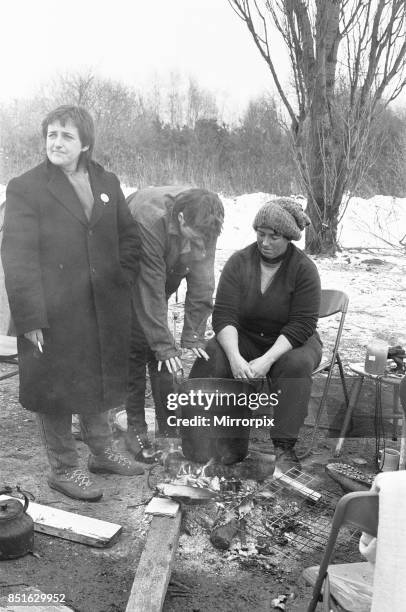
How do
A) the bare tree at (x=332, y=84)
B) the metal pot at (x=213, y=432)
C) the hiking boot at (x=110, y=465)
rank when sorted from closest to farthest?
1. the metal pot at (x=213, y=432)
2. the hiking boot at (x=110, y=465)
3. the bare tree at (x=332, y=84)

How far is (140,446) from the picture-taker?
3166mm

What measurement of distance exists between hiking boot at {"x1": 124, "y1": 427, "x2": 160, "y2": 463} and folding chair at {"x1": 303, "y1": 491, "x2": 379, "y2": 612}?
150 cm

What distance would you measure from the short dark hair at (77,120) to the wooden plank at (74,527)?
5.16ft

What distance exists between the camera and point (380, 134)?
882 cm

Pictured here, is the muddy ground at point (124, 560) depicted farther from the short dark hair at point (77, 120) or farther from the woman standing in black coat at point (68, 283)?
the short dark hair at point (77, 120)

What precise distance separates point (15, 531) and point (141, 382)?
1.07m

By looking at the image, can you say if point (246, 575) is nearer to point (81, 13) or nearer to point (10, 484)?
point (10, 484)

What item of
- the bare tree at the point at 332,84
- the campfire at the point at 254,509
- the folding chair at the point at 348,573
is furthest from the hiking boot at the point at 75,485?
the bare tree at the point at 332,84

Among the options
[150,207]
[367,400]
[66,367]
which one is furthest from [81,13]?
[367,400]

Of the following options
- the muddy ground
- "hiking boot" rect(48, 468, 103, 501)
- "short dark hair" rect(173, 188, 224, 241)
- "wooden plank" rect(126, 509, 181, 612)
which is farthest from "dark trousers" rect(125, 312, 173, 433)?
"wooden plank" rect(126, 509, 181, 612)

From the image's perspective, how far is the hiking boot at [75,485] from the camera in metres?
2.69

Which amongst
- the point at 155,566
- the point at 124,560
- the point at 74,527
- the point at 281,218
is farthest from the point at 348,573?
the point at 281,218

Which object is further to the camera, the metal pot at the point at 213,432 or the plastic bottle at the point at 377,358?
the plastic bottle at the point at 377,358

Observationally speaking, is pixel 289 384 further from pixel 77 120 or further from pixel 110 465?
pixel 77 120
